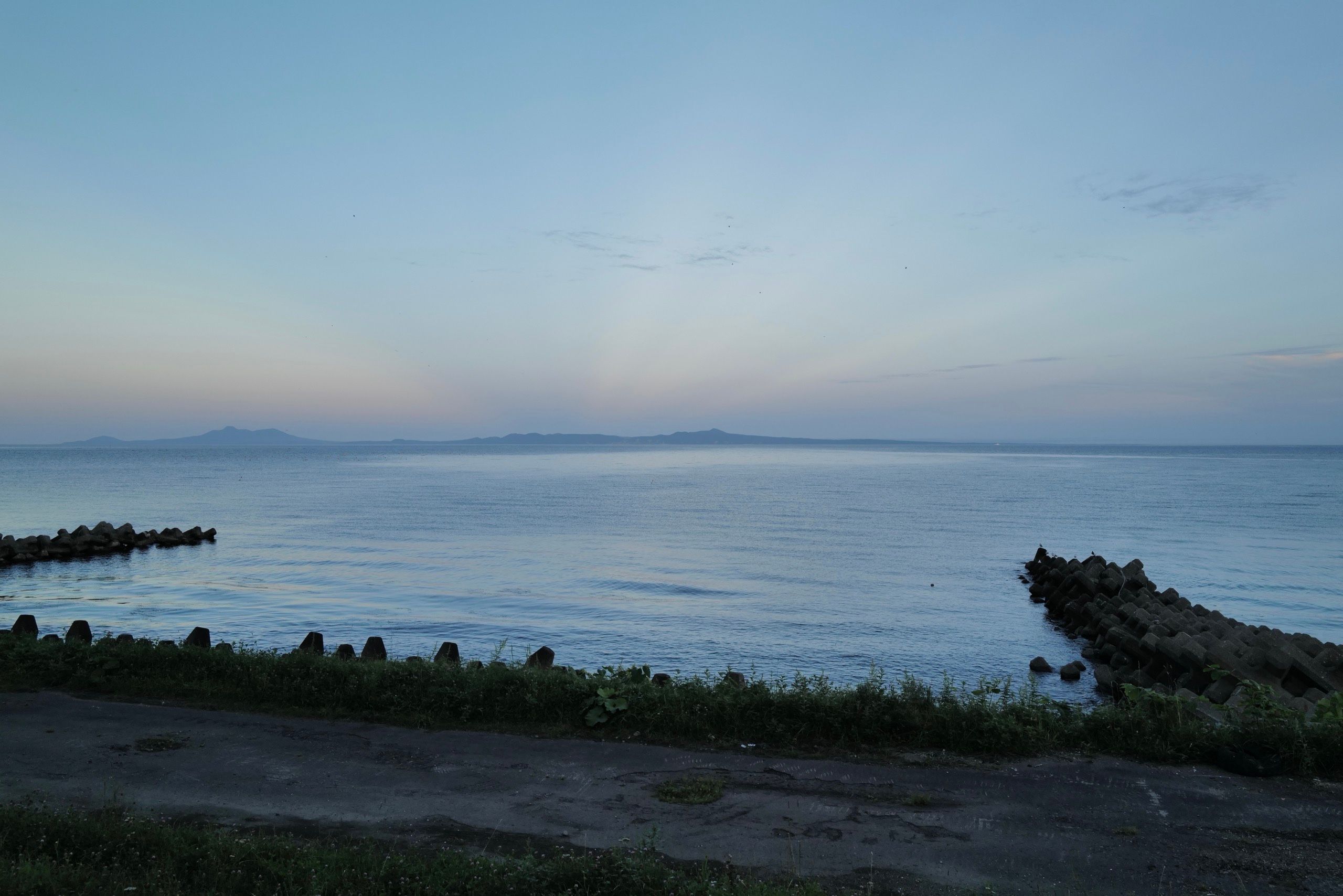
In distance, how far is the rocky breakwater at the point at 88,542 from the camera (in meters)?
32.2

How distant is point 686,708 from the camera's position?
9.62 metres

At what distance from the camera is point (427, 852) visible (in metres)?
6.52

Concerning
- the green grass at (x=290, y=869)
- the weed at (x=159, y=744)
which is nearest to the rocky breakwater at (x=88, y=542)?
the weed at (x=159, y=744)

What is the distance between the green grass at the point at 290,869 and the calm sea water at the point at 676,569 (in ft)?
40.0

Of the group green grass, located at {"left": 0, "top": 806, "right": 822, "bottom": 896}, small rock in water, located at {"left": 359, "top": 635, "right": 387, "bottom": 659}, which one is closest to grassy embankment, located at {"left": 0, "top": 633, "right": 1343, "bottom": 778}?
small rock in water, located at {"left": 359, "top": 635, "right": 387, "bottom": 659}

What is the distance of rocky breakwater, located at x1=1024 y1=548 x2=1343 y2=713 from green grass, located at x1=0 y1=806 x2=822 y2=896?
714 centimetres

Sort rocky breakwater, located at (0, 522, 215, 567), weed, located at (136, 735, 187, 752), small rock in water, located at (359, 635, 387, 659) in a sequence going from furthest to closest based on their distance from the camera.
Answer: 1. rocky breakwater, located at (0, 522, 215, 567)
2. small rock in water, located at (359, 635, 387, 659)
3. weed, located at (136, 735, 187, 752)

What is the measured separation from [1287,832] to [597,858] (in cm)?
573

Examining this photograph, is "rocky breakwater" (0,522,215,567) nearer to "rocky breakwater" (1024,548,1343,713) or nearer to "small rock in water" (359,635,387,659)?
"small rock in water" (359,635,387,659)

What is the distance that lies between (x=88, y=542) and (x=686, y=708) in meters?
35.5

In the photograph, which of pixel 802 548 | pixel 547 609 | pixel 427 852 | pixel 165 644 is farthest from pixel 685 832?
pixel 802 548

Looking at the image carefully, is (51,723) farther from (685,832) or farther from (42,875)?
(685,832)

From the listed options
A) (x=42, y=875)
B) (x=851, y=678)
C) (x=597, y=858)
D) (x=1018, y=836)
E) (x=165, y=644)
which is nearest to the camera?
(x=42, y=875)

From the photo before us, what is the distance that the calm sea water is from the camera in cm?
2131
